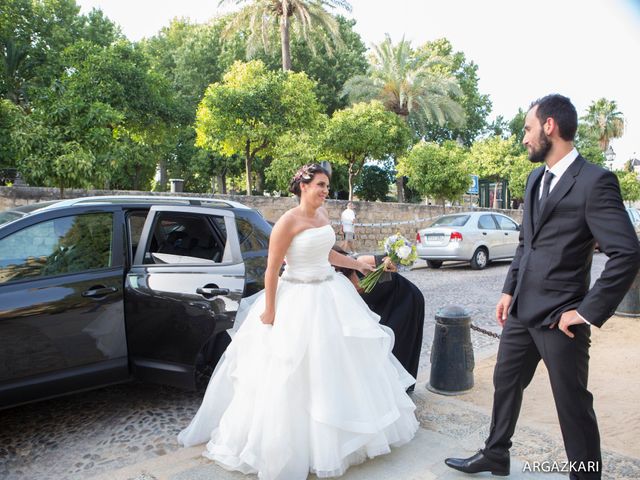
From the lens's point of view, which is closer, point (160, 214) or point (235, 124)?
point (160, 214)

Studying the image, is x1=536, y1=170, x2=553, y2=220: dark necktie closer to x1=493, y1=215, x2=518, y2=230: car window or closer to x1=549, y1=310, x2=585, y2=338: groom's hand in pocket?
x1=549, y1=310, x2=585, y2=338: groom's hand in pocket

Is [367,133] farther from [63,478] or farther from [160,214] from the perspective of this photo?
[63,478]

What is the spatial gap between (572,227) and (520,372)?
86 cm

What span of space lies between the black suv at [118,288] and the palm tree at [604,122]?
67.5 metres

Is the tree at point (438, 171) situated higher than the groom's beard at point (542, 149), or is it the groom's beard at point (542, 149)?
the tree at point (438, 171)

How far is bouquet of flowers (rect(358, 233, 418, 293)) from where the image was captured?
12.4 ft

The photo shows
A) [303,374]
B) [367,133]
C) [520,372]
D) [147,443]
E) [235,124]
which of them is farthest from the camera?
[367,133]

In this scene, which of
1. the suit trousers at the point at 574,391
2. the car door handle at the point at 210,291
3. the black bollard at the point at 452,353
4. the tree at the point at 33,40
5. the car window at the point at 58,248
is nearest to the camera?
the suit trousers at the point at 574,391

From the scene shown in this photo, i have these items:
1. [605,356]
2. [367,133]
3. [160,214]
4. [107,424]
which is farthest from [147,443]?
[367,133]

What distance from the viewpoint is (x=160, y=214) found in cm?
421

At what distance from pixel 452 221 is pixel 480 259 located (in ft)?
4.21

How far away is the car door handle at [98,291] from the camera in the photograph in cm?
364

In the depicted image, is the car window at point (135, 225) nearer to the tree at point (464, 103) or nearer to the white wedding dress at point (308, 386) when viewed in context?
the white wedding dress at point (308, 386)

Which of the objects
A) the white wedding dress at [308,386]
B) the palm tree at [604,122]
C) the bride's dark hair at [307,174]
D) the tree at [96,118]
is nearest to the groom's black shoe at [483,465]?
the white wedding dress at [308,386]
